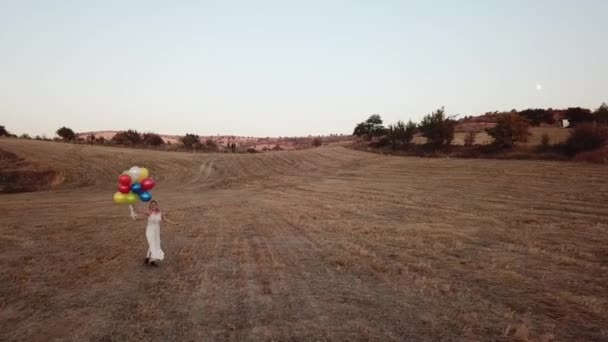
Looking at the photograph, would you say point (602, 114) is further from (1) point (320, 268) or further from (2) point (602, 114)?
(1) point (320, 268)

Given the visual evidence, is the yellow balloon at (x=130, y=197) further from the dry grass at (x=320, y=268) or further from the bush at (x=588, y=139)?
the bush at (x=588, y=139)

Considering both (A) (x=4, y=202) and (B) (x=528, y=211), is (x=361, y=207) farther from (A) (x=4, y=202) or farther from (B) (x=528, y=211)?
(A) (x=4, y=202)

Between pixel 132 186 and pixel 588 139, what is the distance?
40195 mm

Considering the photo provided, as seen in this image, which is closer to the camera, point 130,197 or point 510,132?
point 130,197

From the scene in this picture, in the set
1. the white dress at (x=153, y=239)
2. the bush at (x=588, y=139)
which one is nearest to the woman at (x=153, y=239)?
the white dress at (x=153, y=239)

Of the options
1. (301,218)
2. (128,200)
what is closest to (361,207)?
(301,218)

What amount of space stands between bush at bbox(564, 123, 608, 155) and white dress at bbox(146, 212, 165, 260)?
128ft

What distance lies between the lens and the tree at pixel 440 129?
49.7 m

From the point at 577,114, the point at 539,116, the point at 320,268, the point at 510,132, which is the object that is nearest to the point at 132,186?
the point at 320,268

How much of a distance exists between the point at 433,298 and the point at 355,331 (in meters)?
2.46

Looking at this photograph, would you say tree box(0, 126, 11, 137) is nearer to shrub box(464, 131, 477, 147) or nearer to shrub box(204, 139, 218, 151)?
shrub box(204, 139, 218, 151)

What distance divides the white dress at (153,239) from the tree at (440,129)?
4428 cm

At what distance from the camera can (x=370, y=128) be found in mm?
75500

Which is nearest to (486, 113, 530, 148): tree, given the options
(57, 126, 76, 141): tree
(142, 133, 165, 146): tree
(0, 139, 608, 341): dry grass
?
(0, 139, 608, 341): dry grass
